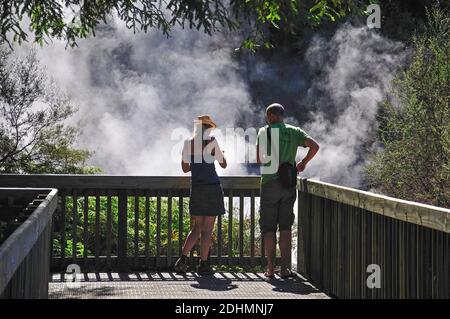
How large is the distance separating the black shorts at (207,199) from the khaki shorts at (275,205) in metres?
0.46

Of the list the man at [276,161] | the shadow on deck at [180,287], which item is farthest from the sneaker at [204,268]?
the man at [276,161]

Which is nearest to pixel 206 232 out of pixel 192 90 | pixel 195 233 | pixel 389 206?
pixel 195 233

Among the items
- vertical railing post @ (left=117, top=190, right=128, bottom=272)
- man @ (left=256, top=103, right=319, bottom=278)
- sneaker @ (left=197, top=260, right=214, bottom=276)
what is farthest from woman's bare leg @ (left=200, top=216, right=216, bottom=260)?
vertical railing post @ (left=117, top=190, right=128, bottom=272)

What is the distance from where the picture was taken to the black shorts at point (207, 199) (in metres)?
8.68

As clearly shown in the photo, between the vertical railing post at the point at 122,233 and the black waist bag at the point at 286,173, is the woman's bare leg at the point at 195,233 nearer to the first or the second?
the vertical railing post at the point at 122,233

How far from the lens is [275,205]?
8.43 m

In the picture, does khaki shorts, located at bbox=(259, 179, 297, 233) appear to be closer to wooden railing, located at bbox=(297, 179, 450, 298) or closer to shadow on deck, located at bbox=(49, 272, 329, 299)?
wooden railing, located at bbox=(297, 179, 450, 298)

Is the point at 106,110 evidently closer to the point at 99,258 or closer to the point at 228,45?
the point at 228,45

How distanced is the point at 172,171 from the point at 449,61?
31.8 feet

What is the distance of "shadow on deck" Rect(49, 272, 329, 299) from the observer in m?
7.80

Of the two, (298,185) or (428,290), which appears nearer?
(428,290)

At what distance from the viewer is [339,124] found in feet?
99.3

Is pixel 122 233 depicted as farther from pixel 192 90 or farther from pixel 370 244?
pixel 192 90
